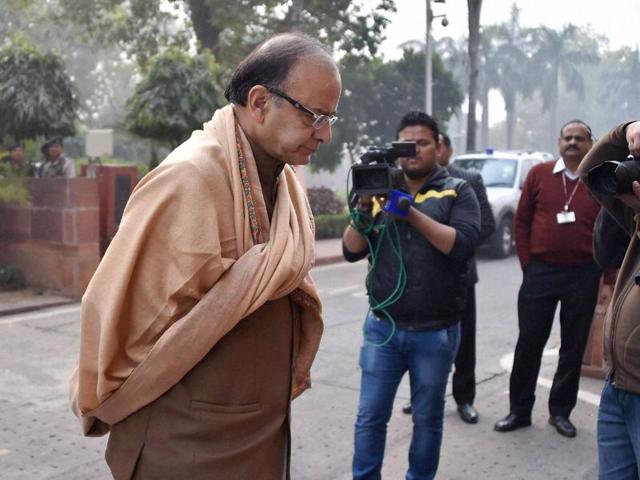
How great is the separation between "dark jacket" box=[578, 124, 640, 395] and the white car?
11.2m

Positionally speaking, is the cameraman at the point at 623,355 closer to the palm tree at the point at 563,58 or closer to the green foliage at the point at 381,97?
the green foliage at the point at 381,97

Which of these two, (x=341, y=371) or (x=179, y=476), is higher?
(x=179, y=476)

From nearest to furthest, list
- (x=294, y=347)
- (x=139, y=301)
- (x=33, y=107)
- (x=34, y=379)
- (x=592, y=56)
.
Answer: (x=139, y=301) < (x=294, y=347) < (x=34, y=379) < (x=33, y=107) < (x=592, y=56)

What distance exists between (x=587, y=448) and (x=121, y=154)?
39275mm

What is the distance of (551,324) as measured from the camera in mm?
4914

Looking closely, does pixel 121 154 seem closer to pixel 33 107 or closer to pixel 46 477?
pixel 33 107

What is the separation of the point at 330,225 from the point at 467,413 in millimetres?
11775

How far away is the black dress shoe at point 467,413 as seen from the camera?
5.13 meters

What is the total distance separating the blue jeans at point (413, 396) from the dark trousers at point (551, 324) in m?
1.47

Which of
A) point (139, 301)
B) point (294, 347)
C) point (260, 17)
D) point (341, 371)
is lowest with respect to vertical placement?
point (341, 371)

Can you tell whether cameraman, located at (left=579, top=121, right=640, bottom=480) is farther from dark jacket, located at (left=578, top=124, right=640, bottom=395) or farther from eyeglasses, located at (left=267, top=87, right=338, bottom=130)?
eyeglasses, located at (left=267, top=87, right=338, bottom=130)

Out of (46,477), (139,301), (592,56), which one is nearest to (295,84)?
(139,301)

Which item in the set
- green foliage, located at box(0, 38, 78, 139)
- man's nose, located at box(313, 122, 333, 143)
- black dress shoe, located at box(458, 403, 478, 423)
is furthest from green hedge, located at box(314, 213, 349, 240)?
man's nose, located at box(313, 122, 333, 143)

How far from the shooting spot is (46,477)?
4168mm
